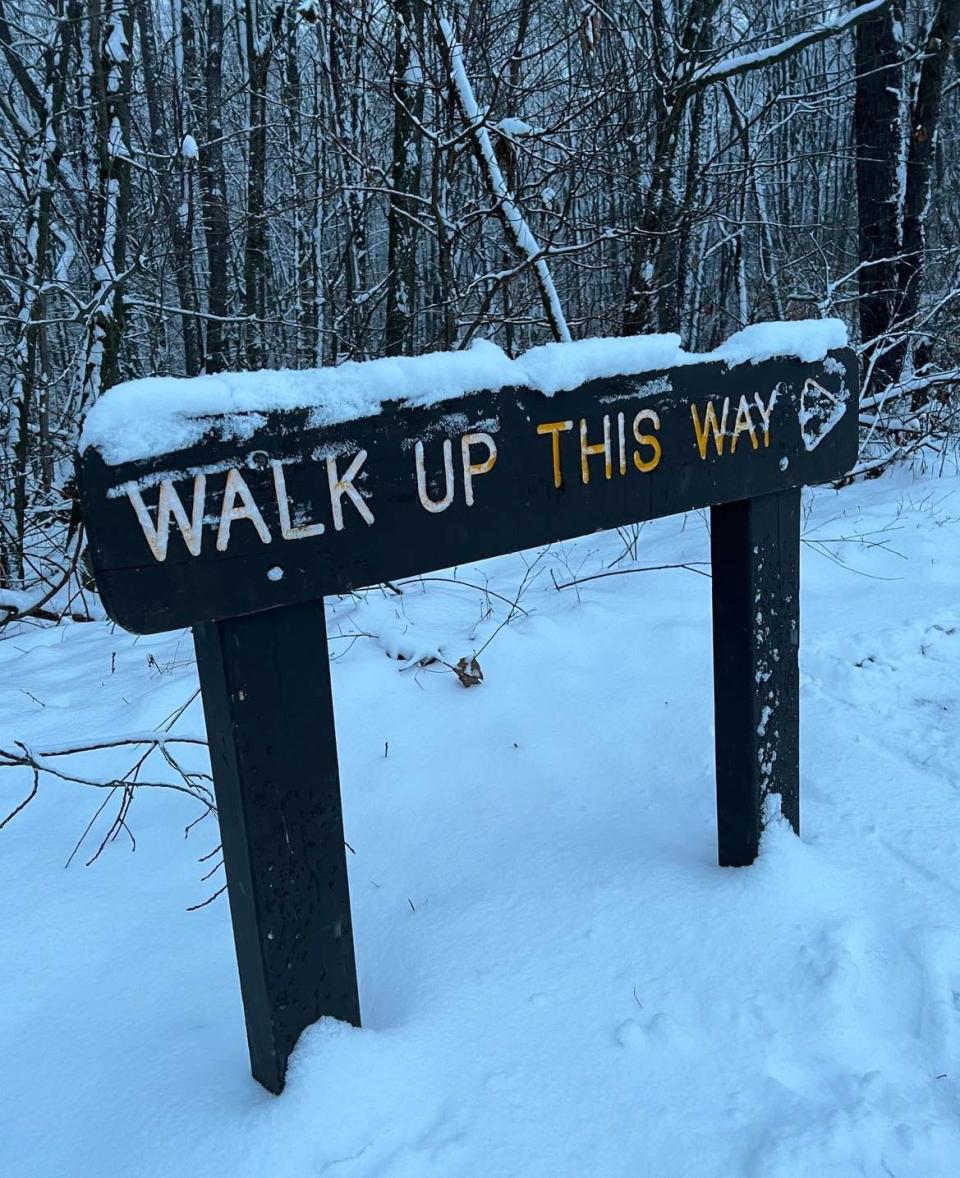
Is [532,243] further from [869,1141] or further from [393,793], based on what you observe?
[869,1141]

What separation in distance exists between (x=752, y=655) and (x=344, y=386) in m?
1.16

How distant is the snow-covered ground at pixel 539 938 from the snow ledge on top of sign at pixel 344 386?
1.03 meters

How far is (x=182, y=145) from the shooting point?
5875mm

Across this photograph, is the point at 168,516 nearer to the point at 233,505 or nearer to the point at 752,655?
the point at 233,505

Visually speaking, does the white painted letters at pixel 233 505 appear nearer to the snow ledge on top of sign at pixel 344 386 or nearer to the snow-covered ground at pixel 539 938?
the snow ledge on top of sign at pixel 344 386

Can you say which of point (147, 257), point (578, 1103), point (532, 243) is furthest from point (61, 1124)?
point (147, 257)

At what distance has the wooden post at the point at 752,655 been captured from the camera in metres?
2.04

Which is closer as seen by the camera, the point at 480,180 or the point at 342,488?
the point at 342,488

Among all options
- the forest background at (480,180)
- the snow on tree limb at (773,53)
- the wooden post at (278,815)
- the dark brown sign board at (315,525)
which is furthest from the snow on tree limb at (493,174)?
the wooden post at (278,815)

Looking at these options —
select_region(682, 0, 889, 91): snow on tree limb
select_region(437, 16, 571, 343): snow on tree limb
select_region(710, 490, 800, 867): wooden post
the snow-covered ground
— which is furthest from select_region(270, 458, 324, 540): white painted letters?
select_region(682, 0, 889, 91): snow on tree limb

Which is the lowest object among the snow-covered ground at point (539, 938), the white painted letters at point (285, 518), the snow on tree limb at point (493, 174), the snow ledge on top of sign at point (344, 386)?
the snow-covered ground at point (539, 938)

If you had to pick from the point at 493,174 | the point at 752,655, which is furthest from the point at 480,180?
the point at 752,655

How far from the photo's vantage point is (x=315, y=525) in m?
1.36

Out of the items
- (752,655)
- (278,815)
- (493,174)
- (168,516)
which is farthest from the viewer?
(493,174)
